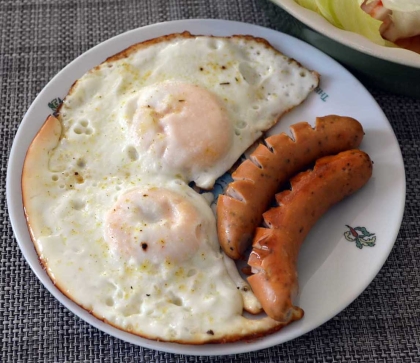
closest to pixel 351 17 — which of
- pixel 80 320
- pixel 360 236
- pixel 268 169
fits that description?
pixel 268 169

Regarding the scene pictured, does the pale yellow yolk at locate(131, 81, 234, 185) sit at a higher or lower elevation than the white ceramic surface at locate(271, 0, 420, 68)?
lower

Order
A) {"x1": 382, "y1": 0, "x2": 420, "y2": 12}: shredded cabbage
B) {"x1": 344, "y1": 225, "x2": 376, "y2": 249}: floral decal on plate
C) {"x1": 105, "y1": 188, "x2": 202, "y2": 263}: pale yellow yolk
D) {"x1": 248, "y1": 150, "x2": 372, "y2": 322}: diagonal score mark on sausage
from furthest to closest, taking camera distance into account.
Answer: {"x1": 382, "y1": 0, "x2": 420, "y2": 12}: shredded cabbage < {"x1": 344, "y1": 225, "x2": 376, "y2": 249}: floral decal on plate < {"x1": 105, "y1": 188, "x2": 202, "y2": 263}: pale yellow yolk < {"x1": 248, "y1": 150, "x2": 372, "y2": 322}: diagonal score mark on sausage

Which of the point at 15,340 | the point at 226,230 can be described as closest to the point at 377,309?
the point at 226,230


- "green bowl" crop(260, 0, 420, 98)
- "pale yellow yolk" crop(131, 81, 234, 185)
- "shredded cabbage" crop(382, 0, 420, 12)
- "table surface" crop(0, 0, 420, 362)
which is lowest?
"table surface" crop(0, 0, 420, 362)

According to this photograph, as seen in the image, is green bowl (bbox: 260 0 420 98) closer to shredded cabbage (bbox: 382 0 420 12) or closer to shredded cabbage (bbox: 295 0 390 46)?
shredded cabbage (bbox: 295 0 390 46)

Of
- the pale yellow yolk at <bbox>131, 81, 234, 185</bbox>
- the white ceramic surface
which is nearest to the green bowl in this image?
the white ceramic surface

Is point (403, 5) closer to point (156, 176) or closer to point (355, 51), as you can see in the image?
point (355, 51)

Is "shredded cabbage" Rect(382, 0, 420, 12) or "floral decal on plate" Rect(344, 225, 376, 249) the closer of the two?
"floral decal on plate" Rect(344, 225, 376, 249)
